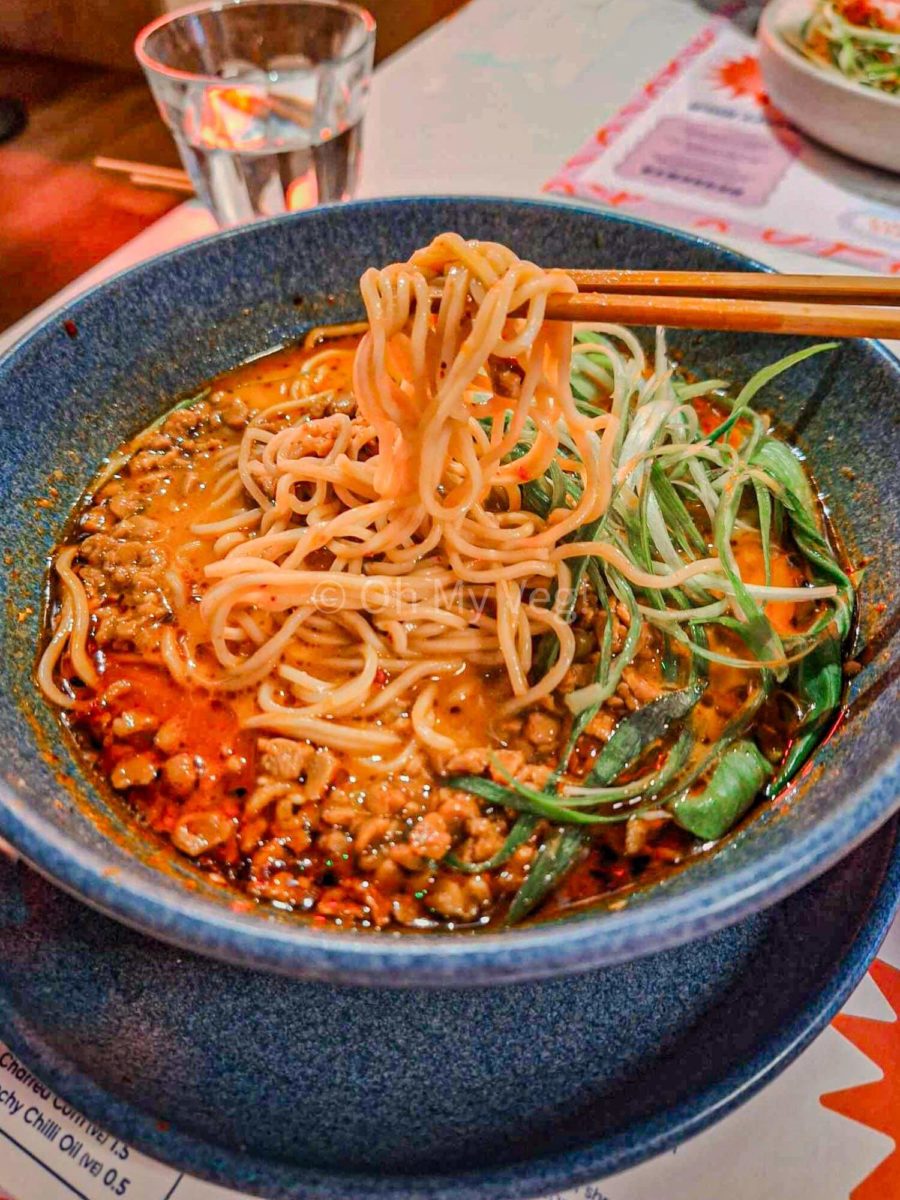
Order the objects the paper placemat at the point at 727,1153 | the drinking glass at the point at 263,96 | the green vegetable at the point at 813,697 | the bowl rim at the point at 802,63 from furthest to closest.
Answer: the bowl rim at the point at 802,63 < the drinking glass at the point at 263,96 < the green vegetable at the point at 813,697 < the paper placemat at the point at 727,1153

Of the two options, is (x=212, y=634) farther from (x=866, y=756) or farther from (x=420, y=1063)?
(x=866, y=756)

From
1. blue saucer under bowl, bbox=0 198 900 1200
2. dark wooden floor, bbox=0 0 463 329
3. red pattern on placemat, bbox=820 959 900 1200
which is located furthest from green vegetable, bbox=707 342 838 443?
dark wooden floor, bbox=0 0 463 329

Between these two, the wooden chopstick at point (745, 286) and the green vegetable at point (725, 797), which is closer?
the green vegetable at point (725, 797)

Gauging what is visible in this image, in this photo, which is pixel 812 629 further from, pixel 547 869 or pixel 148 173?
pixel 148 173

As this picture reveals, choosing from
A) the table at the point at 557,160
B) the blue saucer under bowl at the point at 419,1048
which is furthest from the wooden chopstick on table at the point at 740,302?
the table at the point at 557,160

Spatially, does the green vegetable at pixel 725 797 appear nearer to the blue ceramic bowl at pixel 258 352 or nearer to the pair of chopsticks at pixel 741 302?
the blue ceramic bowl at pixel 258 352

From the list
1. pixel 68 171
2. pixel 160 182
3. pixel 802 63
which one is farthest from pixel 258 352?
pixel 802 63

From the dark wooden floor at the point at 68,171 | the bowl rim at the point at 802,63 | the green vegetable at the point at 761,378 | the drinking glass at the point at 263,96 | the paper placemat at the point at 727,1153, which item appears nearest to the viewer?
the paper placemat at the point at 727,1153
